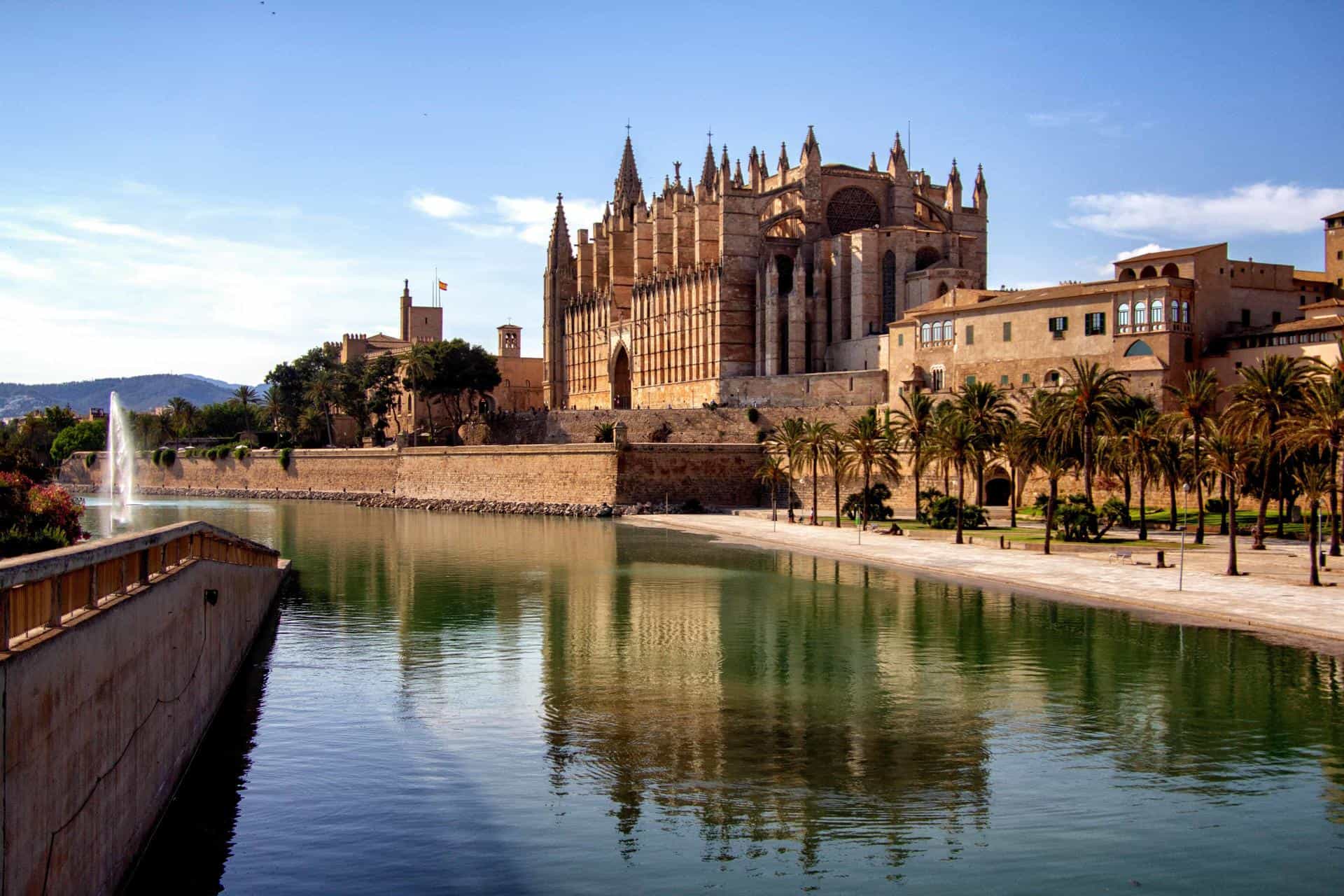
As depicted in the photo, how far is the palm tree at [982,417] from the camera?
42.9 meters

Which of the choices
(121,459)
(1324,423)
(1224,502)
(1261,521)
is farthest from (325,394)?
(1324,423)

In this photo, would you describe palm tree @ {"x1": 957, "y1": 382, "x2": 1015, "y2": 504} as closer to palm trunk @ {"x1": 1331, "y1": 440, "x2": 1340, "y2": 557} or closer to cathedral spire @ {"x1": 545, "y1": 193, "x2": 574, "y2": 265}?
palm trunk @ {"x1": 1331, "y1": 440, "x2": 1340, "y2": 557}

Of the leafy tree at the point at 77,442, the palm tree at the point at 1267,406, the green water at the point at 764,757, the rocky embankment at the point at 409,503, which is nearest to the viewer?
the green water at the point at 764,757

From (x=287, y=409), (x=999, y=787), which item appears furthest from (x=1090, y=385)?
(x=287, y=409)

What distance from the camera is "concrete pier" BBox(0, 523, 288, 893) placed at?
7.44 metres

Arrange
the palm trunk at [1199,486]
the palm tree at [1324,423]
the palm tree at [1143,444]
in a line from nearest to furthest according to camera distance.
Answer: the palm tree at [1324,423], the palm trunk at [1199,486], the palm tree at [1143,444]

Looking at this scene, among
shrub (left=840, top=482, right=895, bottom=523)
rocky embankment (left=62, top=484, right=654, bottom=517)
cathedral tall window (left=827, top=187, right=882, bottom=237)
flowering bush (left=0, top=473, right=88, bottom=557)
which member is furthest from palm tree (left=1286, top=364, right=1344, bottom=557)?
cathedral tall window (left=827, top=187, right=882, bottom=237)

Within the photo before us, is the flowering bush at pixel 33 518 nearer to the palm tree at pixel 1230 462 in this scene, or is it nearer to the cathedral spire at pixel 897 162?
the palm tree at pixel 1230 462

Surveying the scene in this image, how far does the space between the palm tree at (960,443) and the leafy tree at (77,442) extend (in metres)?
83.5

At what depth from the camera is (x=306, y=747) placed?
51.9 feet

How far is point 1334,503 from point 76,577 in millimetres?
30544

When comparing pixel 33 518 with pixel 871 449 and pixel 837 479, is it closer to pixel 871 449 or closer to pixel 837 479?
pixel 871 449

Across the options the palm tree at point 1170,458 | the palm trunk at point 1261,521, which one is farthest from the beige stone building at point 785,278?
the palm trunk at point 1261,521

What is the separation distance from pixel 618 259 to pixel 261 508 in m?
33.0
